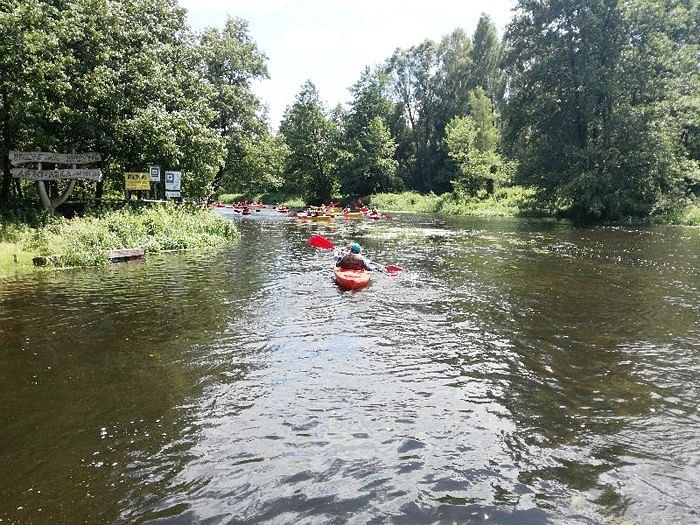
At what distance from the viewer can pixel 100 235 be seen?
1709 cm

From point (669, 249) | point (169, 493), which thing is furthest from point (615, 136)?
point (169, 493)

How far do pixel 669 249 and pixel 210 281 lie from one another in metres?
Answer: 17.2

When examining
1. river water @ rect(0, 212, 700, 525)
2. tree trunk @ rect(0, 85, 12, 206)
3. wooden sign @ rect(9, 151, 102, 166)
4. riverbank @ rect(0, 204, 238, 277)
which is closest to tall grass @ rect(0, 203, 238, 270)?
riverbank @ rect(0, 204, 238, 277)

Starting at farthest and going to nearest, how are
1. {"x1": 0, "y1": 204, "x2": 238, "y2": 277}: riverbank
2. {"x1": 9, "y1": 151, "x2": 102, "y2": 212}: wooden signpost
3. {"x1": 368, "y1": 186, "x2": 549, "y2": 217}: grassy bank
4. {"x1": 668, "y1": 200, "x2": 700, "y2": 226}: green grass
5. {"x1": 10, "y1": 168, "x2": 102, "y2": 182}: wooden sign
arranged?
{"x1": 368, "y1": 186, "x2": 549, "y2": 217}: grassy bank → {"x1": 668, "y1": 200, "x2": 700, "y2": 226}: green grass → {"x1": 10, "y1": 168, "x2": 102, "y2": 182}: wooden sign → {"x1": 9, "y1": 151, "x2": 102, "y2": 212}: wooden signpost → {"x1": 0, "y1": 204, "x2": 238, "y2": 277}: riverbank

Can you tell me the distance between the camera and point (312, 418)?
19.6 ft

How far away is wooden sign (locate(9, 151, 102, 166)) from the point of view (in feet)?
57.3

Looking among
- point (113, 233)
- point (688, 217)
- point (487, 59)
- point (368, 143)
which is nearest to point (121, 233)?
point (113, 233)

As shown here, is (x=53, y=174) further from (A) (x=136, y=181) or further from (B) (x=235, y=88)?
(B) (x=235, y=88)

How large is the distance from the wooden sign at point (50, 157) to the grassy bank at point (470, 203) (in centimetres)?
3092

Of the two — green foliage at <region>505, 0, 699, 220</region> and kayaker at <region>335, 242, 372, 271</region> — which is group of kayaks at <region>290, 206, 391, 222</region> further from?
kayaker at <region>335, 242, 372, 271</region>

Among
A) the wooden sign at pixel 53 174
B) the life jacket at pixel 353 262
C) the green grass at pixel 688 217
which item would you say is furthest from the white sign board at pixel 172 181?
the green grass at pixel 688 217

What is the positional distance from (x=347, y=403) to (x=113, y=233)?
1434 cm

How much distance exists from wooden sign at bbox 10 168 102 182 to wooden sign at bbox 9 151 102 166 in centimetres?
30

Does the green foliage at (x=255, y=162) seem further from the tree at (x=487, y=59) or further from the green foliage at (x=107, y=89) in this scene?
the tree at (x=487, y=59)
